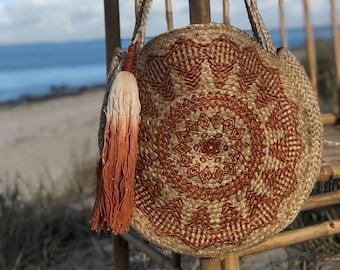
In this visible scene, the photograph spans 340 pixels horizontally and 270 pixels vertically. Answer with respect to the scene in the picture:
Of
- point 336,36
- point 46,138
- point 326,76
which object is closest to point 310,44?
point 336,36

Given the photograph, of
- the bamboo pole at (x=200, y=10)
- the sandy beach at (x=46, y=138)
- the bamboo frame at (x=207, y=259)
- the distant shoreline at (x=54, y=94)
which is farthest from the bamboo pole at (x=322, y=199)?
the distant shoreline at (x=54, y=94)

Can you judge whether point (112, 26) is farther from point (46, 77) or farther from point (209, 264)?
point (46, 77)

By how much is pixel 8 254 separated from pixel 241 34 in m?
1.34

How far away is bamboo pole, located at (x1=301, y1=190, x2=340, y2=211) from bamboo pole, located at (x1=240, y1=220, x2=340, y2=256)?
4 cm

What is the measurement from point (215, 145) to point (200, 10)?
230 mm

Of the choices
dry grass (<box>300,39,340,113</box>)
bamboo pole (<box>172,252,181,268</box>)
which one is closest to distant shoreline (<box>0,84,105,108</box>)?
dry grass (<box>300,39,340,113</box>)

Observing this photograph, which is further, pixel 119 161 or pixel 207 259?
pixel 207 259

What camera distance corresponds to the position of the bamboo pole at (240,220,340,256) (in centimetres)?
116

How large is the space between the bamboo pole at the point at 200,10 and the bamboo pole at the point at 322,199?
1.40ft

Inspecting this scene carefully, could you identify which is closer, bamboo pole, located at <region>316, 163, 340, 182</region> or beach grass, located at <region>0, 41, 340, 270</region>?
bamboo pole, located at <region>316, 163, 340, 182</region>

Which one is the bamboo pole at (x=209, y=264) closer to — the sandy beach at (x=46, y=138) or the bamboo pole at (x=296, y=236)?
the bamboo pole at (x=296, y=236)

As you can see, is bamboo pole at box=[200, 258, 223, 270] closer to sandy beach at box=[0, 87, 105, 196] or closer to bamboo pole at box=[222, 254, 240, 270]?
bamboo pole at box=[222, 254, 240, 270]

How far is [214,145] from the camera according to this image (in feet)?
3.02

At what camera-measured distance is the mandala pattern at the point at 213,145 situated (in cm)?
92
